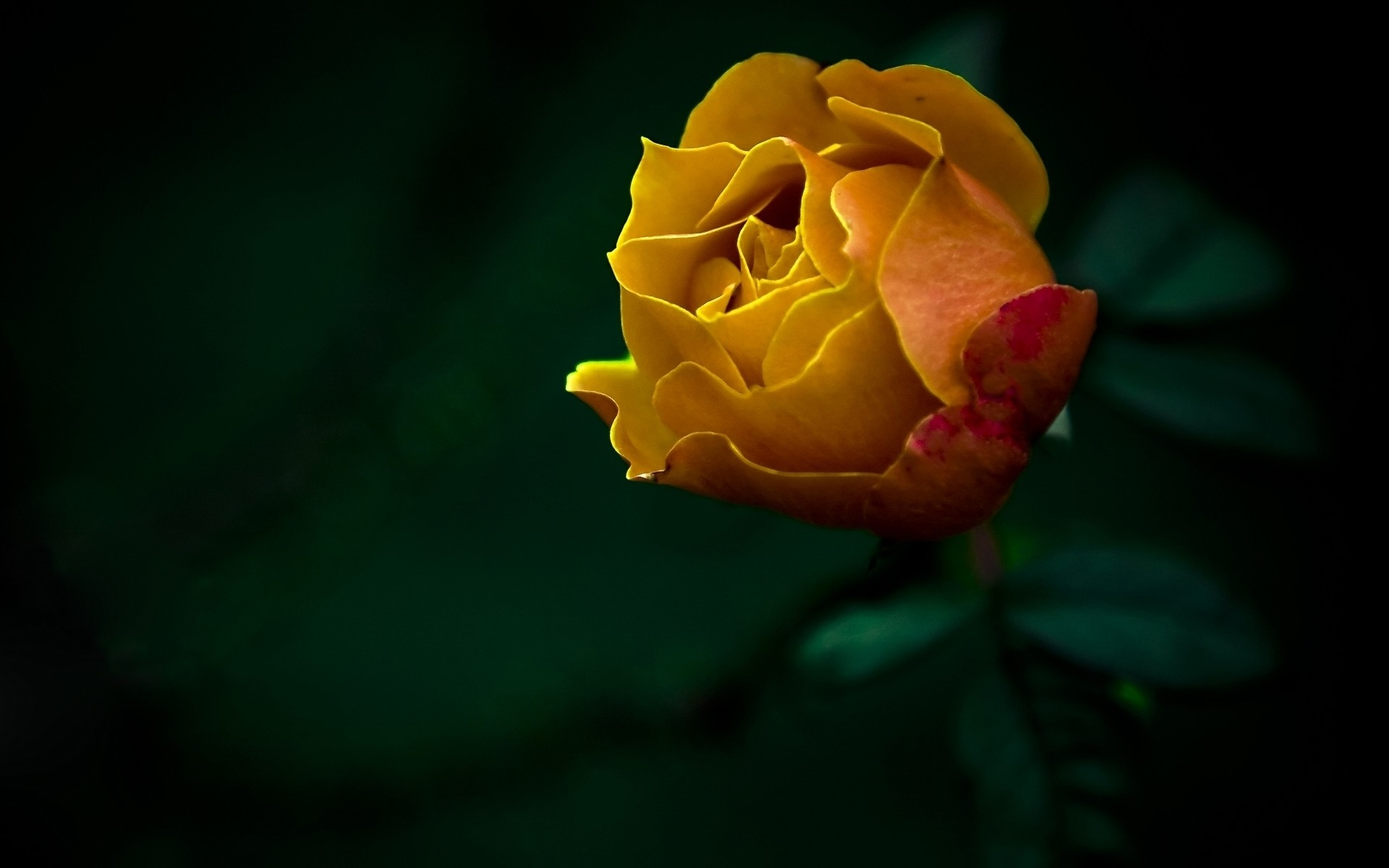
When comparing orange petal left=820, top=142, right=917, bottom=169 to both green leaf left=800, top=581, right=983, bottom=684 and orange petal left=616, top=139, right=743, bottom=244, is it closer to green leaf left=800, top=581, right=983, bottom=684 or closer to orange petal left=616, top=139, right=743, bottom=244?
orange petal left=616, top=139, right=743, bottom=244

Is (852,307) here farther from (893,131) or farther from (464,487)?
(464,487)

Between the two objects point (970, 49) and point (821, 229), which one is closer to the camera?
point (821, 229)

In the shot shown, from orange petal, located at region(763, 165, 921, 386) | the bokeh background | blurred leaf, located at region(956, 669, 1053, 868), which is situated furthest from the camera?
the bokeh background

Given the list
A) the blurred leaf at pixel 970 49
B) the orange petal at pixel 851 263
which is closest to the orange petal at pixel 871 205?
the orange petal at pixel 851 263

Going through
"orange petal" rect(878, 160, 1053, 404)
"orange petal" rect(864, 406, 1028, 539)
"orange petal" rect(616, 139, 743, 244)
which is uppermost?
"orange petal" rect(616, 139, 743, 244)

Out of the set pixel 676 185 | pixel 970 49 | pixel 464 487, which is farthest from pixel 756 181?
pixel 464 487

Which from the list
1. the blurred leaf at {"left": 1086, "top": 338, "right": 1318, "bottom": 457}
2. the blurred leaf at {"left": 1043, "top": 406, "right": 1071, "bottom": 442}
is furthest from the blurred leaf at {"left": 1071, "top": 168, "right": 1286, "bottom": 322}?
the blurred leaf at {"left": 1043, "top": 406, "right": 1071, "bottom": 442}

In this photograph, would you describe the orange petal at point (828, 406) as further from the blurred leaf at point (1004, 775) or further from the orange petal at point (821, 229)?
the blurred leaf at point (1004, 775)

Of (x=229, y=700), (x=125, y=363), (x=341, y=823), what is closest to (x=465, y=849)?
(x=341, y=823)
